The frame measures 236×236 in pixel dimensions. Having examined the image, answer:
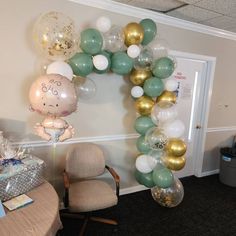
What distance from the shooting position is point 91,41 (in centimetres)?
205

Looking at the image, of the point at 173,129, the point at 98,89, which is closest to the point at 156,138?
the point at 173,129

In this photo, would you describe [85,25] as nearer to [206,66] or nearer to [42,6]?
[42,6]

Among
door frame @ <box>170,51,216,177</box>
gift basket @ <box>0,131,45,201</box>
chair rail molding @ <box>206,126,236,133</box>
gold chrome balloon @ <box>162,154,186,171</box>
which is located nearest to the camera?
gift basket @ <box>0,131,45,201</box>

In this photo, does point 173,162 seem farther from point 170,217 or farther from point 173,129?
point 170,217

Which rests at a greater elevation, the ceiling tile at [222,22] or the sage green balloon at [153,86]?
the ceiling tile at [222,22]

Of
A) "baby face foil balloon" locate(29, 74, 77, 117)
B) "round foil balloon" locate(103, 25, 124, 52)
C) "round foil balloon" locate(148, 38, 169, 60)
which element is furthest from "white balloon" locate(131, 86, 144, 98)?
"baby face foil balloon" locate(29, 74, 77, 117)

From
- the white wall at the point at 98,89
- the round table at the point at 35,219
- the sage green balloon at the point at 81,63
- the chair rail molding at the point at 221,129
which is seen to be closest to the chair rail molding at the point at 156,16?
A: the white wall at the point at 98,89

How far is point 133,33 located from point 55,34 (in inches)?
31.3

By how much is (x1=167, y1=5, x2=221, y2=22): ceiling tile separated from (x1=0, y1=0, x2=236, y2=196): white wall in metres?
0.20

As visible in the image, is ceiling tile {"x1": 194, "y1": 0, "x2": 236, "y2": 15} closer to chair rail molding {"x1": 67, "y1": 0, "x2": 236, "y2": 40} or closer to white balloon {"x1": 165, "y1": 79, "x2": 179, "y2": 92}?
chair rail molding {"x1": 67, "y1": 0, "x2": 236, "y2": 40}

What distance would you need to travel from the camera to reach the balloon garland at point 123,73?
1728mm

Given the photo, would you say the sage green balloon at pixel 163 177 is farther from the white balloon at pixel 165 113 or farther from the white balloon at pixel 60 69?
the white balloon at pixel 60 69

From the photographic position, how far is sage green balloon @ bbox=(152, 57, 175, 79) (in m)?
2.39

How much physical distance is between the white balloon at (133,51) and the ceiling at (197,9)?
0.58 metres
